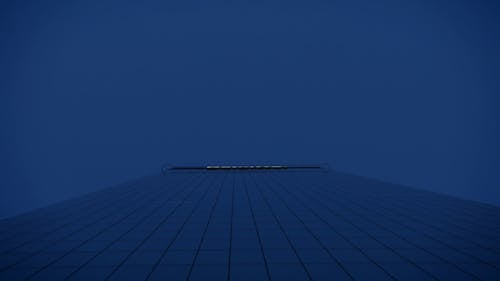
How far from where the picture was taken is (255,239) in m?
3.05

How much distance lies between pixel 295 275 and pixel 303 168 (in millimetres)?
8357

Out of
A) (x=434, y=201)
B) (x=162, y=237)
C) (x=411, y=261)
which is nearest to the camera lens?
(x=411, y=261)

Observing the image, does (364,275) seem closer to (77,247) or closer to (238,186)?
(77,247)

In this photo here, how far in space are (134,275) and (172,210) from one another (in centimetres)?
221

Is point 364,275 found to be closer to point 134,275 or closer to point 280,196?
point 134,275

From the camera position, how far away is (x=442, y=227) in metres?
3.59

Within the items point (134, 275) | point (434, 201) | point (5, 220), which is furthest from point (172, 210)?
point (434, 201)

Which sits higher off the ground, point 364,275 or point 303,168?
point 303,168

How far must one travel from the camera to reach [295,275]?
226cm

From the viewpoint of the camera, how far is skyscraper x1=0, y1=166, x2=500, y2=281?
2.35 m

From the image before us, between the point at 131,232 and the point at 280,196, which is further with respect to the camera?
the point at 280,196

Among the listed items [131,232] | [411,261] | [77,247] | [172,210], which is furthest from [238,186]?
[411,261]

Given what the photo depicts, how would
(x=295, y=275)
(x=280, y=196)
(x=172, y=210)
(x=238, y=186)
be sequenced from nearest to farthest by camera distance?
(x=295, y=275)
(x=172, y=210)
(x=280, y=196)
(x=238, y=186)

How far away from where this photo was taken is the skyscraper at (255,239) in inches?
92.4
